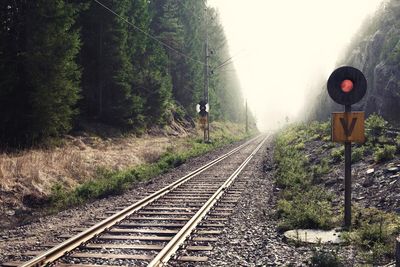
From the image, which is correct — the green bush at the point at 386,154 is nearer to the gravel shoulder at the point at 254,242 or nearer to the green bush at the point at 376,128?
the gravel shoulder at the point at 254,242

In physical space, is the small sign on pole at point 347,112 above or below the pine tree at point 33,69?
below

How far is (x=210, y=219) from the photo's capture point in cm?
851

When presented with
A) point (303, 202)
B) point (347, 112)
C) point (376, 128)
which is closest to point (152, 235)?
point (303, 202)

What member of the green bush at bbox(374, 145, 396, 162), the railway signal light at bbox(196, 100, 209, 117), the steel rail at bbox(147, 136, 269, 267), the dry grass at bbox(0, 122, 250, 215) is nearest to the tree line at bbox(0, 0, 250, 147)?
the dry grass at bbox(0, 122, 250, 215)

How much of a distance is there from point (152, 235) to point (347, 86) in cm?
491

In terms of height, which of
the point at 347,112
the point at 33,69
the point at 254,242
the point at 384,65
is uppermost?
the point at 384,65

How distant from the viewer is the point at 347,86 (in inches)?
300

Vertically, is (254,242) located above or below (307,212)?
below

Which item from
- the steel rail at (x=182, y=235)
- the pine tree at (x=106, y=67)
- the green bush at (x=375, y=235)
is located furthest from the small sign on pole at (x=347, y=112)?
the pine tree at (x=106, y=67)

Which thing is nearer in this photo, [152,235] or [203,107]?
[152,235]

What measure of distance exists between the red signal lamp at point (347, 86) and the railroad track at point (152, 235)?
3.78 meters

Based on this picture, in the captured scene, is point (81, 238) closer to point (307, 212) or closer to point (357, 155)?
point (307, 212)

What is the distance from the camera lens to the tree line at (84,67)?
615 inches

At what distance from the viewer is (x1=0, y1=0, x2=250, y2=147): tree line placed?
15617mm
